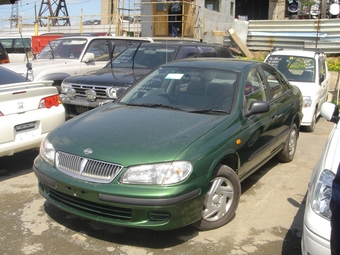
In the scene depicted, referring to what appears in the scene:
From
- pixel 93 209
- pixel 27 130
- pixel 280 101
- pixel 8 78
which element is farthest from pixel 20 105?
pixel 280 101

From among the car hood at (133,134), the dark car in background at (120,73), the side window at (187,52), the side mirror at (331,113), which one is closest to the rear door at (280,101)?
the side mirror at (331,113)

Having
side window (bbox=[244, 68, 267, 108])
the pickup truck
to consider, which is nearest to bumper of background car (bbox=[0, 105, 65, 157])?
the pickup truck

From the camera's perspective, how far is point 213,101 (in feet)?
14.7

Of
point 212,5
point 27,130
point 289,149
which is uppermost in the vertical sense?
point 212,5

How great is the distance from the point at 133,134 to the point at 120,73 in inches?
156

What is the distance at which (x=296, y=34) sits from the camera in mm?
15875

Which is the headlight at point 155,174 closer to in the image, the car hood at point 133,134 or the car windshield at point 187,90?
the car hood at point 133,134

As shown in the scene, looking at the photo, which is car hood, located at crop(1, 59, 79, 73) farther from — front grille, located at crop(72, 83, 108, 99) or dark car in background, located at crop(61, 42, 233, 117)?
front grille, located at crop(72, 83, 108, 99)

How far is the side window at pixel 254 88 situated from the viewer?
4.65 m

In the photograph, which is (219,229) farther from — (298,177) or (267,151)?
(298,177)

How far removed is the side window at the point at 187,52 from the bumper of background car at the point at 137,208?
491cm

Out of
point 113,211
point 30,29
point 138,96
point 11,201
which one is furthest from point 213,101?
point 30,29

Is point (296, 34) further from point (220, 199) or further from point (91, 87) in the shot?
point (220, 199)

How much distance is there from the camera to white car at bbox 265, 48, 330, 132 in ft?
26.9
